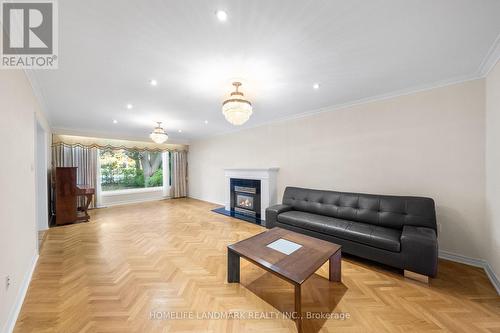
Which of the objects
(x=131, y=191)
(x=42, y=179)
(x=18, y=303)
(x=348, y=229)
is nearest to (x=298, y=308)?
(x=348, y=229)

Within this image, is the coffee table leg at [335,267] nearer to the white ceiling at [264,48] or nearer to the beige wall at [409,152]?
the beige wall at [409,152]

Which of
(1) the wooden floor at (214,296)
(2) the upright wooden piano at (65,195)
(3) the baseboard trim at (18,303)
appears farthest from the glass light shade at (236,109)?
(2) the upright wooden piano at (65,195)

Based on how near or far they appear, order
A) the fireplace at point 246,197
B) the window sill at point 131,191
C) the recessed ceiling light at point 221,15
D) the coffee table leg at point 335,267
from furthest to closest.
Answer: the window sill at point 131,191 → the fireplace at point 246,197 → the coffee table leg at point 335,267 → the recessed ceiling light at point 221,15

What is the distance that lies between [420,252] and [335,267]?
945mm

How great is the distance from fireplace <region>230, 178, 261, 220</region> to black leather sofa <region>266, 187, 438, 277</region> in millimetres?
1096

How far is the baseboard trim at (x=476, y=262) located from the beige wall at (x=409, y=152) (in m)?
0.06

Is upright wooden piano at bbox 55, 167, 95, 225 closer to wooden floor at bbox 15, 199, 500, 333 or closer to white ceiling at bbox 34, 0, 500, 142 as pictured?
wooden floor at bbox 15, 199, 500, 333

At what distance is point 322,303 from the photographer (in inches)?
70.6

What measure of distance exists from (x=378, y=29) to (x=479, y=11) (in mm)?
684

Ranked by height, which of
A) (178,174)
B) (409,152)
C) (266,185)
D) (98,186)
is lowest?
(98,186)

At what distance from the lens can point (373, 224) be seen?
9.11 feet

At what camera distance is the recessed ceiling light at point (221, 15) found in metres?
1.36

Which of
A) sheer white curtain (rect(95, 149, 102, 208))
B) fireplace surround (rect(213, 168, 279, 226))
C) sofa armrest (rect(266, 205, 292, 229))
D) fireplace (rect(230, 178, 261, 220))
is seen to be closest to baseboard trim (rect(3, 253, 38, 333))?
sofa armrest (rect(266, 205, 292, 229))

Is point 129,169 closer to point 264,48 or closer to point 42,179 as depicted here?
point 42,179
